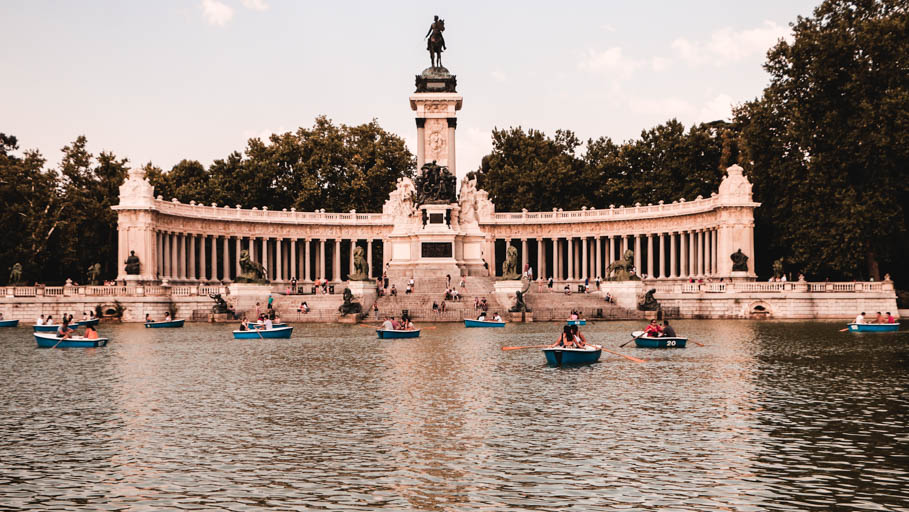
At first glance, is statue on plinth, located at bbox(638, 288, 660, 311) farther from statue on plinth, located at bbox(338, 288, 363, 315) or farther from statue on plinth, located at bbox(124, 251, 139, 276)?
statue on plinth, located at bbox(124, 251, 139, 276)

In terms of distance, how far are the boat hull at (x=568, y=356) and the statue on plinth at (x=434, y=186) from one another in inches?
1985

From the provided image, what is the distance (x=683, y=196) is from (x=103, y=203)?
5522cm

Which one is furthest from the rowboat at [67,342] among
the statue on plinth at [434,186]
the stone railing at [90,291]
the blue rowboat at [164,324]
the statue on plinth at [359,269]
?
the statue on plinth at [434,186]

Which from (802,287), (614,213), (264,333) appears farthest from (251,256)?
(802,287)

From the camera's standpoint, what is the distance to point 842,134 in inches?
2793

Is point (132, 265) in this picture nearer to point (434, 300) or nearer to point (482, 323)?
point (434, 300)

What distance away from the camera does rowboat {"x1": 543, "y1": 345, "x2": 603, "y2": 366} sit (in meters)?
32.1

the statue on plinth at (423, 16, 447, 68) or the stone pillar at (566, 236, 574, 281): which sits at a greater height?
the statue on plinth at (423, 16, 447, 68)

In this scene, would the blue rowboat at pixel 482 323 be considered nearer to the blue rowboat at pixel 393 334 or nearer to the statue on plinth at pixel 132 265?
the blue rowboat at pixel 393 334

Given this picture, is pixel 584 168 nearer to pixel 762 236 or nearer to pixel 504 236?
pixel 504 236

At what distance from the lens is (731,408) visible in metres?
22.6

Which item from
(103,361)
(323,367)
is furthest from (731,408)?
(103,361)

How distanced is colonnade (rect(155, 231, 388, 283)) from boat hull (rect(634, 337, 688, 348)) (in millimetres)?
53214

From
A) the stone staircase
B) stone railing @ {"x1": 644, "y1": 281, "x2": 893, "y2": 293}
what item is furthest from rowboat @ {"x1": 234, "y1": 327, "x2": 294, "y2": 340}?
stone railing @ {"x1": 644, "y1": 281, "x2": 893, "y2": 293}
